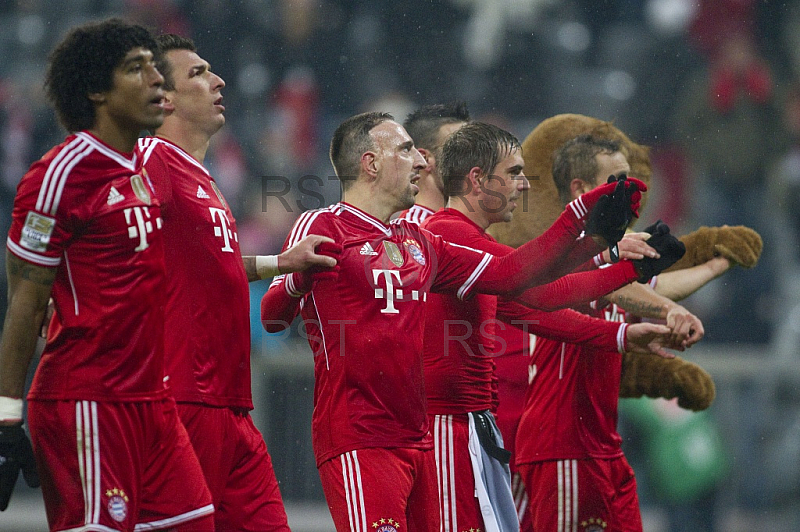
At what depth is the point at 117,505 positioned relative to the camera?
3.15m

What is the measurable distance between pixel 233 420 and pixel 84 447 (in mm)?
716

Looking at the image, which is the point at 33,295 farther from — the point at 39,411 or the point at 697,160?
the point at 697,160

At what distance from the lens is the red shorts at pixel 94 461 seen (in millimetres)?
3125

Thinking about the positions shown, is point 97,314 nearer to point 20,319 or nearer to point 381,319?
point 20,319

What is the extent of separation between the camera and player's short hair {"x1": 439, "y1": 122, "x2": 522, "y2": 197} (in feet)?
15.0

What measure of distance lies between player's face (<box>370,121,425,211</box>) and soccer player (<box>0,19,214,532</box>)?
1087 millimetres

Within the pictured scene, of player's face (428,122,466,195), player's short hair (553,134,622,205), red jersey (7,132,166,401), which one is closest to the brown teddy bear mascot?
player's short hair (553,134,622,205)

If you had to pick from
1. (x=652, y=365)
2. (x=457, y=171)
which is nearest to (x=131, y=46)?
(x=457, y=171)

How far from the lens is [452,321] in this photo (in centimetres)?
438

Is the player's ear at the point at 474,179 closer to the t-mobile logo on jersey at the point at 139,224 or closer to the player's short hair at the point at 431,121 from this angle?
the player's short hair at the point at 431,121

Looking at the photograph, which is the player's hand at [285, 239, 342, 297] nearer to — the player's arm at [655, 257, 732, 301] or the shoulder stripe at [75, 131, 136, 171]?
the shoulder stripe at [75, 131, 136, 171]

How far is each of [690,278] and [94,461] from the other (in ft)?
9.81

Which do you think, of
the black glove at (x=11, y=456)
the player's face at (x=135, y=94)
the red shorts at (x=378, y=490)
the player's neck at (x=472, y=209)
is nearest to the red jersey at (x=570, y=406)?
the player's neck at (x=472, y=209)

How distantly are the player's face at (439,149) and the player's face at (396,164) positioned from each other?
67cm
